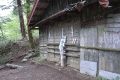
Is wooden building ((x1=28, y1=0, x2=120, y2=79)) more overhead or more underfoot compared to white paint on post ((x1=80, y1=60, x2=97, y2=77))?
more overhead

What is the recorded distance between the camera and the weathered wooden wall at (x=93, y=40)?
471 cm

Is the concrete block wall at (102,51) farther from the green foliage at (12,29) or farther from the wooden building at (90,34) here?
the green foliage at (12,29)

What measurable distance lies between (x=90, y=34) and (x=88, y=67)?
1446mm

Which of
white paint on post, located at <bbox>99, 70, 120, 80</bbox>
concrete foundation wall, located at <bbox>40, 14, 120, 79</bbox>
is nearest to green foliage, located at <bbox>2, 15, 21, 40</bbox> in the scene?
concrete foundation wall, located at <bbox>40, 14, 120, 79</bbox>

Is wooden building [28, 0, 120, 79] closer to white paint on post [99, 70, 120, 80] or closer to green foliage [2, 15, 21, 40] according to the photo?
white paint on post [99, 70, 120, 80]

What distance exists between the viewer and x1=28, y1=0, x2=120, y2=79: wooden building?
4672mm

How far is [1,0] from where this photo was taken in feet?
55.1

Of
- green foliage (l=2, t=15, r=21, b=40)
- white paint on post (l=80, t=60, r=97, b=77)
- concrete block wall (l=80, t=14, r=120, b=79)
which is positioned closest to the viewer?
concrete block wall (l=80, t=14, r=120, b=79)

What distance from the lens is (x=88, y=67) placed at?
6.00m

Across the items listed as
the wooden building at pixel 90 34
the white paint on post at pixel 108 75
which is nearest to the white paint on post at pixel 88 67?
the wooden building at pixel 90 34

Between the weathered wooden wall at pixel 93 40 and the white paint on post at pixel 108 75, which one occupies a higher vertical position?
the weathered wooden wall at pixel 93 40

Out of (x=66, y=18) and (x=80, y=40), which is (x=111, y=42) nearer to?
(x=80, y=40)

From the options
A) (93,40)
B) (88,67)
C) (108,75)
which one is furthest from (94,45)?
(108,75)

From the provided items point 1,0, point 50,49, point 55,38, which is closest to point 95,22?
point 55,38
